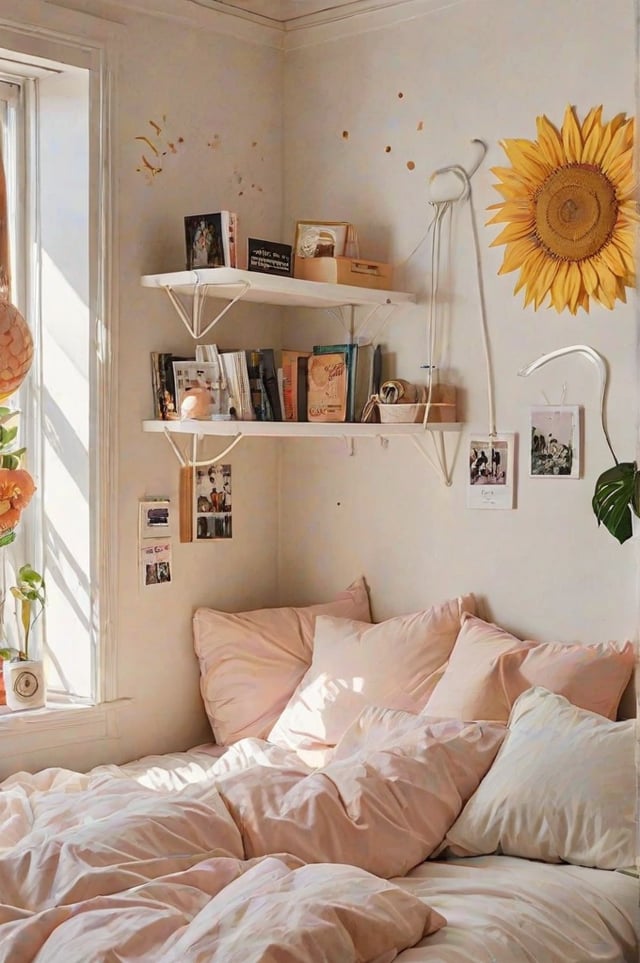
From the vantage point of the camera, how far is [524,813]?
2.39 metres

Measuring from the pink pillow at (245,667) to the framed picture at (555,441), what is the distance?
0.77 meters

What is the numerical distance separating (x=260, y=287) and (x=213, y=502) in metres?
0.72

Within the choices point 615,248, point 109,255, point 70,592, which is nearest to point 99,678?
point 70,592

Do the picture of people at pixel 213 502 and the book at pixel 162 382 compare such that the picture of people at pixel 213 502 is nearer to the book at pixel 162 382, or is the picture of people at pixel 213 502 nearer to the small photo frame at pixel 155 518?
the small photo frame at pixel 155 518

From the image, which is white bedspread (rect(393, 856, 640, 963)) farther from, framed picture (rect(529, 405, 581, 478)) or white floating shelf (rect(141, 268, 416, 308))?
white floating shelf (rect(141, 268, 416, 308))

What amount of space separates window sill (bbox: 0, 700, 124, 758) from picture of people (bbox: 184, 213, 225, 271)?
1.22 meters

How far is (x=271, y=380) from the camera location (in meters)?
3.18

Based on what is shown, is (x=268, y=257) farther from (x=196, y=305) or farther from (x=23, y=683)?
(x=23, y=683)

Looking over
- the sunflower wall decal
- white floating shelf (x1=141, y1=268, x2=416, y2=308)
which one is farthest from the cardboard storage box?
the sunflower wall decal

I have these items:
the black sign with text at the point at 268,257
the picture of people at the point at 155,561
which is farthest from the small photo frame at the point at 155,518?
the black sign with text at the point at 268,257

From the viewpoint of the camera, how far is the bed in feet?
6.17

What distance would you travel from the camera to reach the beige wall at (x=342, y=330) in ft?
9.52

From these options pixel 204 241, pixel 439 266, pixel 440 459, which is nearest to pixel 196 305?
pixel 204 241

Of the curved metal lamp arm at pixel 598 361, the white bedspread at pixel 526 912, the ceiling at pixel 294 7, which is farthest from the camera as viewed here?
the ceiling at pixel 294 7
